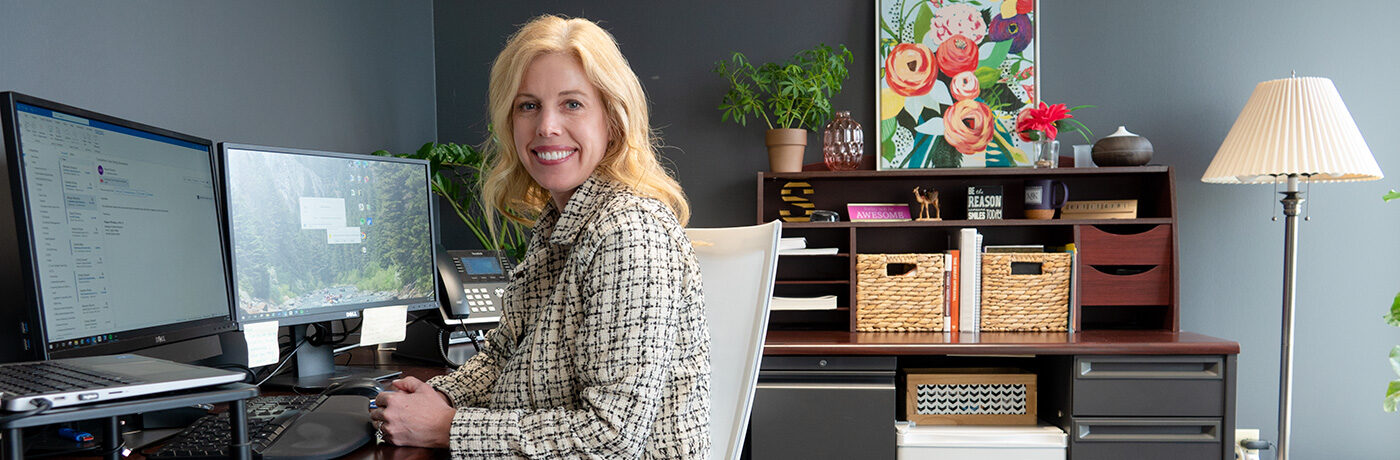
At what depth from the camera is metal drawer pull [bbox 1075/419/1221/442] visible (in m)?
2.32

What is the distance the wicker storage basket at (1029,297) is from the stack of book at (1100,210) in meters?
0.17

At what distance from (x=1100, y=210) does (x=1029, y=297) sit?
37 centimetres

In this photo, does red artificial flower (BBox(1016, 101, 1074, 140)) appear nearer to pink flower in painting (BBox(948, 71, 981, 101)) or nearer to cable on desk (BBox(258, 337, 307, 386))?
pink flower in painting (BBox(948, 71, 981, 101))

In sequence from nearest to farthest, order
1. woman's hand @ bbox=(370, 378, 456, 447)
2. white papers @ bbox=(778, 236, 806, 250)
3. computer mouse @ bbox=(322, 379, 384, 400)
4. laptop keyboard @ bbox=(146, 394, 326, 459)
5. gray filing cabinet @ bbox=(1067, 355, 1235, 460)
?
laptop keyboard @ bbox=(146, 394, 326, 459) < woman's hand @ bbox=(370, 378, 456, 447) < computer mouse @ bbox=(322, 379, 384, 400) < gray filing cabinet @ bbox=(1067, 355, 1235, 460) < white papers @ bbox=(778, 236, 806, 250)

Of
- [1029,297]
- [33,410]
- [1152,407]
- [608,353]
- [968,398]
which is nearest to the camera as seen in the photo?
[33,410]

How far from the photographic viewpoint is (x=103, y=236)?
3.54 feet

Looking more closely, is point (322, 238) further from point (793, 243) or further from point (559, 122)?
point (793, 243)

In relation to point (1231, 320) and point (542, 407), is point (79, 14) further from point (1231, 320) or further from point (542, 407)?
point (1231, 320)

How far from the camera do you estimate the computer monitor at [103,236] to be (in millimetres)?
981

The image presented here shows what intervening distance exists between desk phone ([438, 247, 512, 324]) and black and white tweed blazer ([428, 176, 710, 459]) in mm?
706

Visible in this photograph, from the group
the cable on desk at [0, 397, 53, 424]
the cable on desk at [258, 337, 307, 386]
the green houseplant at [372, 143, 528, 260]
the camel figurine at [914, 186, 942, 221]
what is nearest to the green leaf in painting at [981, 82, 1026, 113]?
the camel figurine at [914, 186, 942, 221]

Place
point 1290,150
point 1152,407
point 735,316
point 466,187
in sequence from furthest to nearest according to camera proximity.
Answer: point 466,187 < point 1290,150 < point 1152,407 < point 735,316

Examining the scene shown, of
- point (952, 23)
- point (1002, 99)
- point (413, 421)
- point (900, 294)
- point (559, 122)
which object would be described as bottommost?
point (900, 294)

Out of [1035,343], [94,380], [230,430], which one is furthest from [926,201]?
[94,380]
